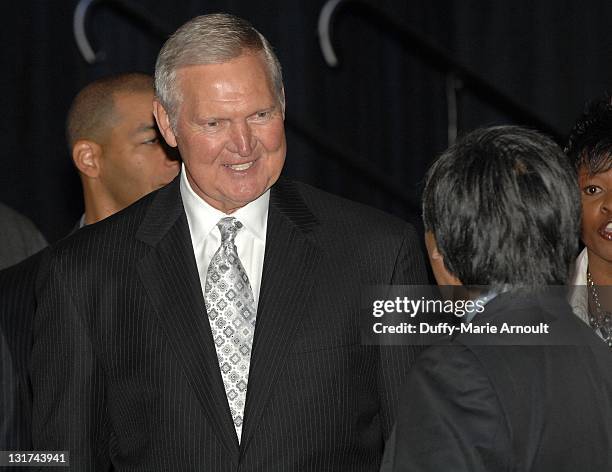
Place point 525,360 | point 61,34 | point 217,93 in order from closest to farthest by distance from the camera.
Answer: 1. point 525,360
2. point 217,93
3. point 61,34

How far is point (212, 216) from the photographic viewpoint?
263 cm

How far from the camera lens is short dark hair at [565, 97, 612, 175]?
3.05 meters

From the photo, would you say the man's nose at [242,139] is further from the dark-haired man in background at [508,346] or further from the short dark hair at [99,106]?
the short dark hair at [99,106]

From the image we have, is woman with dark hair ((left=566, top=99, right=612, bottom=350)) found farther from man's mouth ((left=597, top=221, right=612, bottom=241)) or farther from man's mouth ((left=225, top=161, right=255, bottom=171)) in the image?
man's mouth ((left=225, top=161, right=255, bottom=171))

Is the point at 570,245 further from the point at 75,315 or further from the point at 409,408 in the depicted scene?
the point at 75,315

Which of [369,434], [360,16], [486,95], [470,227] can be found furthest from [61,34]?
[470,227]

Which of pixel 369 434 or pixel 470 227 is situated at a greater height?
pixel 470 227

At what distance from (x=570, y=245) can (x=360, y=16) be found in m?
4.49

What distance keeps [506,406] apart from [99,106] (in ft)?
8.46

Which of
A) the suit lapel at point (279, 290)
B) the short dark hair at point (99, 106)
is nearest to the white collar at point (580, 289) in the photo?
the suit lapel at point (279, 290)

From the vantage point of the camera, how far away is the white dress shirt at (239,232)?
2.60 metres

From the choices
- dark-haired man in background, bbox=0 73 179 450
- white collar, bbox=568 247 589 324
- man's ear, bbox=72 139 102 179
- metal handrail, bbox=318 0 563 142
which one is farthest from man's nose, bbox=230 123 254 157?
metal handrail, bbox=318 0 563 142

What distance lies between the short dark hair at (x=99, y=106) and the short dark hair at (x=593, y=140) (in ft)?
5.55

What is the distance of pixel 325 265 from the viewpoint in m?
2.59
